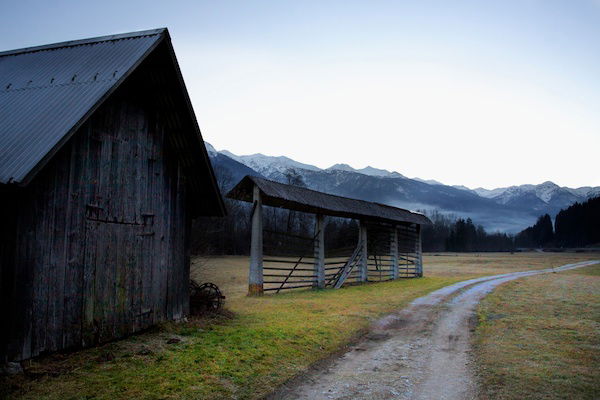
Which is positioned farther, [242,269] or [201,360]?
[242,269]

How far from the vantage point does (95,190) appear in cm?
884

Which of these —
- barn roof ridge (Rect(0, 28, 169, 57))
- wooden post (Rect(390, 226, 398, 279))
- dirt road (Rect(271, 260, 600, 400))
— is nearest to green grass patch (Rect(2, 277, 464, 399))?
dirt road (Rect(271, 260, 600, 400))

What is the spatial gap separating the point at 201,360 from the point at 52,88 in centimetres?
653

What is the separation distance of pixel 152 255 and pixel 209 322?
269 cm

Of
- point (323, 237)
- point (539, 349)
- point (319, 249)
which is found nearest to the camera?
point (539, 349)

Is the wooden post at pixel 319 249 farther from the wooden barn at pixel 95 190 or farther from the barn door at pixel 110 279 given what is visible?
the barn door at pixel 110 279

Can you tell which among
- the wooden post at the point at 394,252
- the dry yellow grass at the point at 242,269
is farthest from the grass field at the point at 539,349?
the wooden post at the point at 394,252

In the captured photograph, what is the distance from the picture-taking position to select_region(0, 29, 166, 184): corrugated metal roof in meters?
7.14

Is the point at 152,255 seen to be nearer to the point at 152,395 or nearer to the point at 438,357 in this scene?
the point at 152,395

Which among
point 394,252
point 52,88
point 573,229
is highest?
point 52,88

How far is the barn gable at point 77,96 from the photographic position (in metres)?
7.30

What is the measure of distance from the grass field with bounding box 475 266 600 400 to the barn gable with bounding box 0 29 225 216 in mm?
8123

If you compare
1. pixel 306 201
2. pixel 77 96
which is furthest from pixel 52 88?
pixel 306 201

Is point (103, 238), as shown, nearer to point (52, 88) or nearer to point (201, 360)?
point (201, 360)
